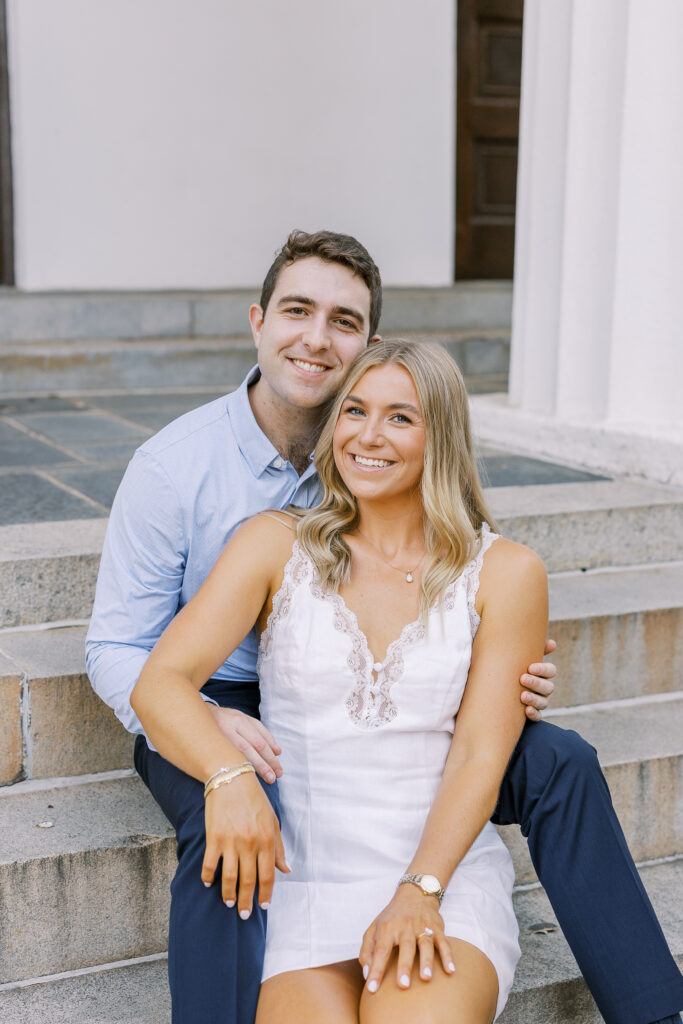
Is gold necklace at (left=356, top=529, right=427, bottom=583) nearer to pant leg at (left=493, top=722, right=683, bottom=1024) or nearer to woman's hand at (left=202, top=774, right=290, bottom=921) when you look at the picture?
pant leg at (left=493, top=722, right=683, bottom=1024)

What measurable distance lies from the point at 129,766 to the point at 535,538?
53.0 inches

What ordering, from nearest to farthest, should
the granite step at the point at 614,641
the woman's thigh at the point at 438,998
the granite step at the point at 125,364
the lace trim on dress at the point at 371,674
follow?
1. the woman's thigh at the point at 438,998
2. the lace trim on dress at the point at 371,674
3. the granite step at the point at 614,641
4. the granite step at the point at 125,364

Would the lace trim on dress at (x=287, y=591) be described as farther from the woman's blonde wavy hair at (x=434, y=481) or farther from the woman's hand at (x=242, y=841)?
the woman's hand at (x=242, y=841)

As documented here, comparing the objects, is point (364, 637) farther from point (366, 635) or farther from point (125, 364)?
point (125, 364)

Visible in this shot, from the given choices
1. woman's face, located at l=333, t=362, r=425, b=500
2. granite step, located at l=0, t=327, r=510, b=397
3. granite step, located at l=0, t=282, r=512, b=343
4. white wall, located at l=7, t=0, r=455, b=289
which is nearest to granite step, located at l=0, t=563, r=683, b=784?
woman's face, located at l=333, t=362, r=425, b=500

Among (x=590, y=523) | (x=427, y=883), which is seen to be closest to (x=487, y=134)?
(x=590, y=523)

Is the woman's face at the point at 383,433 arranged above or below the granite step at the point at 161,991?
above

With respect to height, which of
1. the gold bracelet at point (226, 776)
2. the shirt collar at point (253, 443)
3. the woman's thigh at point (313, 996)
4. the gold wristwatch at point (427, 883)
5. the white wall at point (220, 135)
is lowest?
the woman's thigh at point (313, 996)

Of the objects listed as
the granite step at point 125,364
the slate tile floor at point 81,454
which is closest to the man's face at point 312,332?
the slate tile floor at point 81,454

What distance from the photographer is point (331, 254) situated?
2.32m

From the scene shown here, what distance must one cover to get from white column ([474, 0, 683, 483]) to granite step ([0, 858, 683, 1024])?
6.03ft

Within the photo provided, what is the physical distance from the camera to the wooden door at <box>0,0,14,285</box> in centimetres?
577

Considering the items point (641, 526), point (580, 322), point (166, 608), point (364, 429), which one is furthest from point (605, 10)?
point (166, 608)

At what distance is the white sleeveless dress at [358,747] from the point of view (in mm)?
1955
